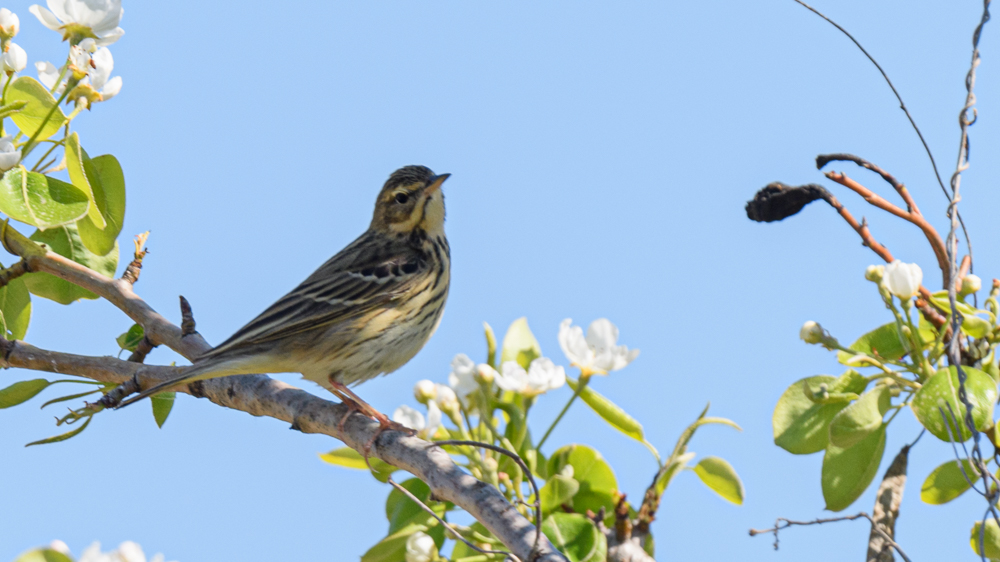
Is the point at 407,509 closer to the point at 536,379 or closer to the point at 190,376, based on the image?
the point at 536,379

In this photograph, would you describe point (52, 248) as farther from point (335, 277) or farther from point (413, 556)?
point (413, 556)

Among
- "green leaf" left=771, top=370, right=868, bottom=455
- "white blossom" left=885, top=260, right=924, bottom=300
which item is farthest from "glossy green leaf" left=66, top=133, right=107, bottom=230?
"white blossom" left=885, top=260, right=924, bottom=300

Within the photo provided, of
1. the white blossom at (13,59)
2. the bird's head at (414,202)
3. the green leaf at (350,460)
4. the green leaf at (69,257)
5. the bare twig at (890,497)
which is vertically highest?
the bird's head at (414,202)

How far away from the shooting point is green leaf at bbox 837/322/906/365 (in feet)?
12.6

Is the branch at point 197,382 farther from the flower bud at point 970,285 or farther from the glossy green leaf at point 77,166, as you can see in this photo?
the flower bud at point 970,285

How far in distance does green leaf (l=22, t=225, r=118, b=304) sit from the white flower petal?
47.9 inches

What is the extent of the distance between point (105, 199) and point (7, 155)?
17.0 inches

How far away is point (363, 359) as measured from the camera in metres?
5.88

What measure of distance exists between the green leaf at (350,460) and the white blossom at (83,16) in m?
2.19

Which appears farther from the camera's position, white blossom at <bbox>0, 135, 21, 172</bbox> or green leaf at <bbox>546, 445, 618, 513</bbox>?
green leaf at <bbox>546, 445, 618, 513</bbox>

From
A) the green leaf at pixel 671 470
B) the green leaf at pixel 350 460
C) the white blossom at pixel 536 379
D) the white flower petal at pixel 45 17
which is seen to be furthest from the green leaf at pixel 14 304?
the green leaf at pixel 671 470

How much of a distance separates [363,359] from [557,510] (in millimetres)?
2131

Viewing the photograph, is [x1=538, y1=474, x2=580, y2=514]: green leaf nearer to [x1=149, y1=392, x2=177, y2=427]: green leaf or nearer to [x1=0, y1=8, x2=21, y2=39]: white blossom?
[x1=149, y1=392, x2=177, y2=427]: green leaf

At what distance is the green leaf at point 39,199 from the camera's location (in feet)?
12.6
